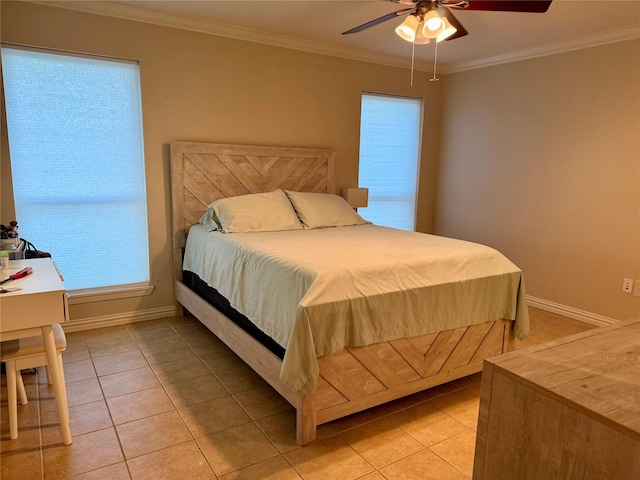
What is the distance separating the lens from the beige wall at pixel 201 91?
3043mm

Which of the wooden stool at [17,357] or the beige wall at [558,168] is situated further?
the beige wall at [558,168]

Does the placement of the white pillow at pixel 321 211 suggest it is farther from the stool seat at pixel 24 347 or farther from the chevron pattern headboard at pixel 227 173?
the stool seat at pixel 24 347

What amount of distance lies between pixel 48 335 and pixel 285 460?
3.84 feet

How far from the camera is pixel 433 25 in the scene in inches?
92.4

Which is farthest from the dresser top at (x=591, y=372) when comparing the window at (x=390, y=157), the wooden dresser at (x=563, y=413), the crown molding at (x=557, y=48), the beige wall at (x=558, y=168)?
the window at (x=390, y=157)

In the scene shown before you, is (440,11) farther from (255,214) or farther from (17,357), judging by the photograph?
(17,357)

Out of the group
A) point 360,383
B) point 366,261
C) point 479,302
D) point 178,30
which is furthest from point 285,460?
point 178,30

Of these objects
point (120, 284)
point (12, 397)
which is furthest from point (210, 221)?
point (12, 397)

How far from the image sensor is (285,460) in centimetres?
192

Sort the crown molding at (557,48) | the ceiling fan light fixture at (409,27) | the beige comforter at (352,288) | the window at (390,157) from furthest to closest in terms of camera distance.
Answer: the window at (390,157), the crown molding at (557,48), the ceiling fan light fixture at (409,27), the beige comforter at (352,288)

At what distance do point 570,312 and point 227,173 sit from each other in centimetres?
337

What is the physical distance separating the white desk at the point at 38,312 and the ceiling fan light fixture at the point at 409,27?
2254 mm

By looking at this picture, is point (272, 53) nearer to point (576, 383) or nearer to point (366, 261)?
point (366, 261)

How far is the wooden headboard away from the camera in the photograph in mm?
3498
